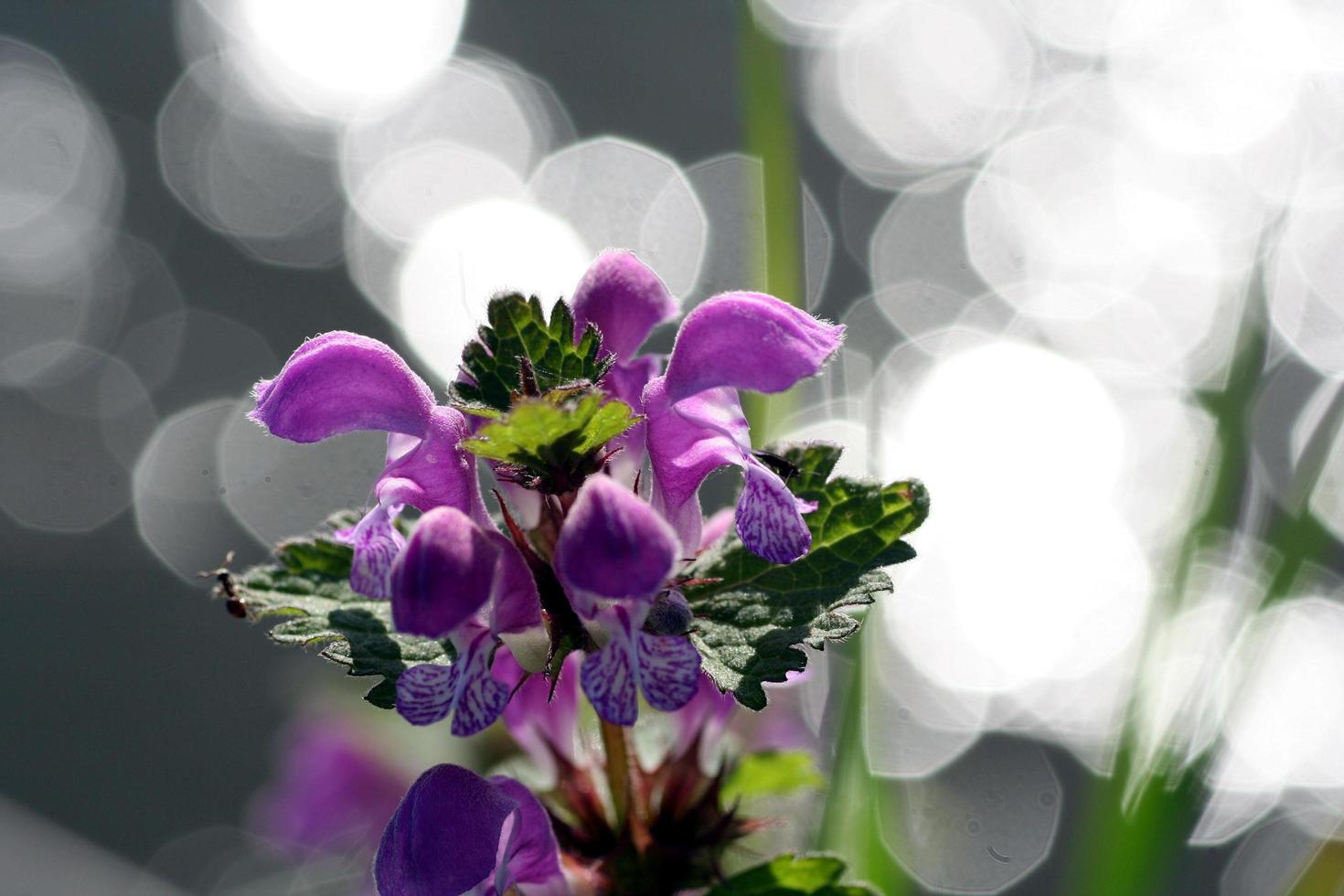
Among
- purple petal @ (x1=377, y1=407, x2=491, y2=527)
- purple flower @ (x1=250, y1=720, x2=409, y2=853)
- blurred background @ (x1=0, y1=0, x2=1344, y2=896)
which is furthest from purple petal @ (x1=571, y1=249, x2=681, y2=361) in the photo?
blurred background @ (x1=0, y1=0, x2=1344, y2=896)

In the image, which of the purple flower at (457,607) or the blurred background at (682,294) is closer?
the purple flower at (457,607)

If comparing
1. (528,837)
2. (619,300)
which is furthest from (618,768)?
(619,300)

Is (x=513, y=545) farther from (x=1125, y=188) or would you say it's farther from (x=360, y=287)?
(x=1125, y=188)

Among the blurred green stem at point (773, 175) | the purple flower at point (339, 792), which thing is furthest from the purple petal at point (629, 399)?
the purple flower at point (339, 792)

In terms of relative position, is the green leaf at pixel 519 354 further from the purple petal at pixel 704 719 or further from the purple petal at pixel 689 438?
the purple petal at pixel 704 719

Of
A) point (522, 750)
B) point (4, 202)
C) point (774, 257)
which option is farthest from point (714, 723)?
point (4, 202)

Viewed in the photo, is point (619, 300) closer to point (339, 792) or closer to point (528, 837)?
point (528, 837)
